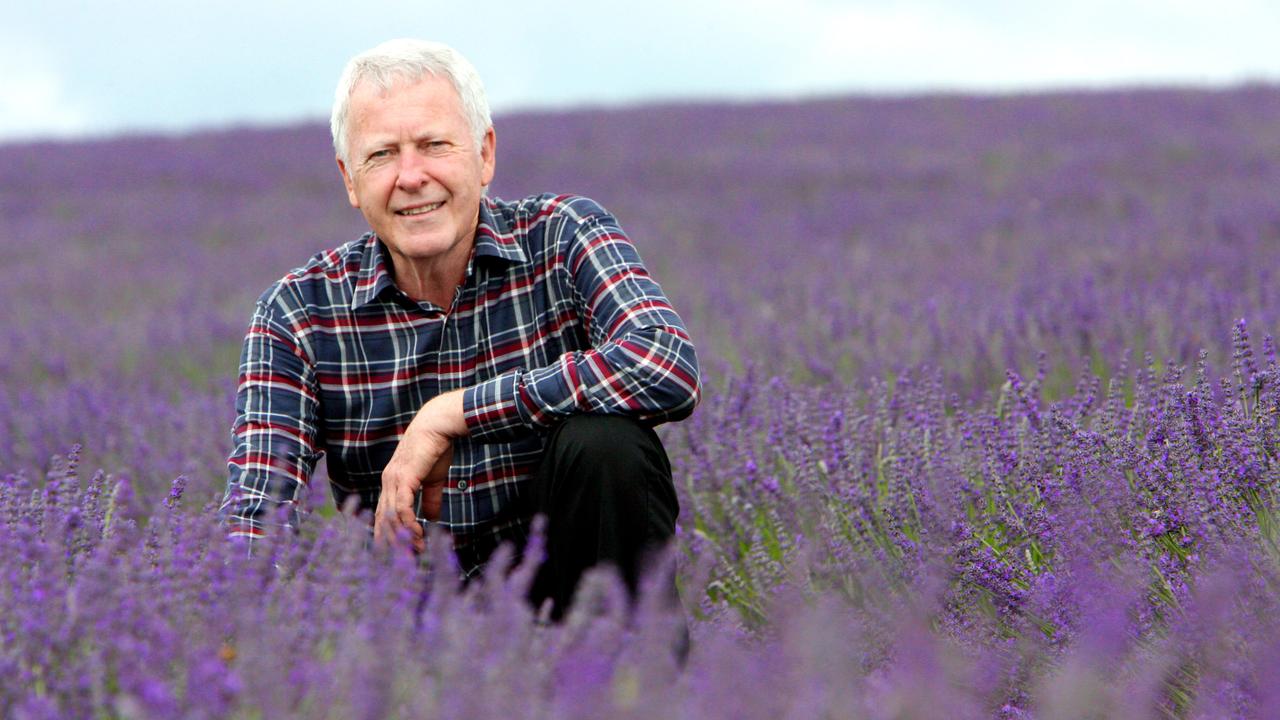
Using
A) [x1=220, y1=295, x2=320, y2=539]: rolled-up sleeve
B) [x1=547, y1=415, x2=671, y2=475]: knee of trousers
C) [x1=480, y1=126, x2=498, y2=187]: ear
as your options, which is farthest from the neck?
[x1=547, y1=415, x2=671, y2=475]: knee of trousers

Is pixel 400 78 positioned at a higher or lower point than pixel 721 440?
higher

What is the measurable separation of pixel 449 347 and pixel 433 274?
153 millimetres

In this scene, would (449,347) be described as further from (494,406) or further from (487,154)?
(487,154)

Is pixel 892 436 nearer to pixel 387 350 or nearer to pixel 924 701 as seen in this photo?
pixel 387 350

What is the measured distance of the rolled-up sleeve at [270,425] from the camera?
7.48ft

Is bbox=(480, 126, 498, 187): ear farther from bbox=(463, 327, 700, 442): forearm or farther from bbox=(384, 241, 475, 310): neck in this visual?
bbox=(463, 327, 700, 442): forearm

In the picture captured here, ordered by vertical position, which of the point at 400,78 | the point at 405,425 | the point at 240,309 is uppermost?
the point at 400,78

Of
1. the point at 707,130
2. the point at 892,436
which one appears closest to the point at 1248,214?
the point at 892,436

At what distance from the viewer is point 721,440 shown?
3.25 meters

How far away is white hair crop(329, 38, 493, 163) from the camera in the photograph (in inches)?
96.3

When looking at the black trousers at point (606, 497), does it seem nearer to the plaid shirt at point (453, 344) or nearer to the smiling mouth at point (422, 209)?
the plaid shirt at point (453, 344)

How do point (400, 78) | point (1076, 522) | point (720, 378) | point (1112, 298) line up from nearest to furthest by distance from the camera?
point (1076, 522) → point (400, 78) → point (720, 378) → point (1112, 298)

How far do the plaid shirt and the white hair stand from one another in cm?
20

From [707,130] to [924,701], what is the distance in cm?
1402
